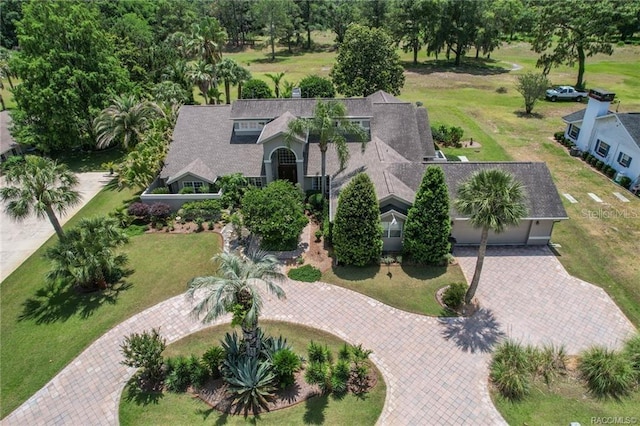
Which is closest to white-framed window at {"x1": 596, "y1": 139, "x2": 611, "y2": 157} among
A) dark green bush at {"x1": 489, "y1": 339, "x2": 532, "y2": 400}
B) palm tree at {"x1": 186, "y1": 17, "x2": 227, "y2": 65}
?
dark green bush at {"x1": 489, "y1": 339, "x2": 532, "y2": 400}

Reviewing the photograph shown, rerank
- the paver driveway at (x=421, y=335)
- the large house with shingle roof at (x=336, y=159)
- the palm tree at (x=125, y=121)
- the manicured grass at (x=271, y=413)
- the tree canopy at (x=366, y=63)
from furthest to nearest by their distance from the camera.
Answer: the tree canopy at (x=366, y=63)
the palm tree at (x=125, y=121)
the large house with shingle roof at (x=336, y=159)
the paver driveway at (x=421, y=335)
the manicured grass at (x=271, y=413)

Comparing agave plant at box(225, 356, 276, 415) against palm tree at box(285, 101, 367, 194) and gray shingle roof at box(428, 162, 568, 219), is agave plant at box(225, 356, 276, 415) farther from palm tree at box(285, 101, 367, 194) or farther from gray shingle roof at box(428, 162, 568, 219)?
gray shingle roof at box(428, 162, 568, 219)

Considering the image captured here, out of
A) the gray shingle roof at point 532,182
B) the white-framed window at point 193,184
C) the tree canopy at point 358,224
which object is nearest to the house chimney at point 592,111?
the gray shingle roof at point 532,182

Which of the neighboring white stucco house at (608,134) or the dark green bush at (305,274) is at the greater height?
the neighboring white stucco house at (608,134)

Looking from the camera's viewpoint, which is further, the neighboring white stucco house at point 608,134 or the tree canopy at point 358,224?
the neighboring white stucco house at point 608,134

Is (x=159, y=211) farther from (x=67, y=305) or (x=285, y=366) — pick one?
(x=285, y=366)

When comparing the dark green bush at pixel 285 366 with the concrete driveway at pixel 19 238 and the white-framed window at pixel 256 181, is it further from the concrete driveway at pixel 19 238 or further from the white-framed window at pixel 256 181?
the white-framed window at pixel 256 181

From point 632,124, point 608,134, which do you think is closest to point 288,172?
point 608,134

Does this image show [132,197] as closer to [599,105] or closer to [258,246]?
[258,246]
